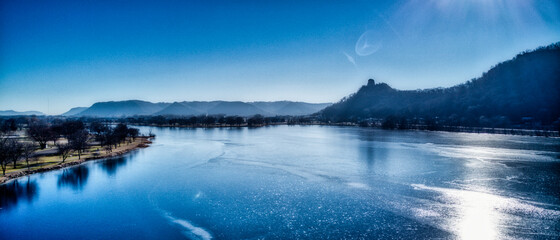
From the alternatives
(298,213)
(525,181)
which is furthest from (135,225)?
(525,181)

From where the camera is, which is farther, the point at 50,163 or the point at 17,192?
the point at 50,163

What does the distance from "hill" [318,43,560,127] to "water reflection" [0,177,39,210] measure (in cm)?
8708

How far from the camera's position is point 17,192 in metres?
18.1

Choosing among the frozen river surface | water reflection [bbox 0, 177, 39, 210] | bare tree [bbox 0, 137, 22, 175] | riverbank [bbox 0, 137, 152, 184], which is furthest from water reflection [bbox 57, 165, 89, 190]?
bare tree [bbox 0, 137, 22, 175]

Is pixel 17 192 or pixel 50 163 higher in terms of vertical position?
pixel 50 163

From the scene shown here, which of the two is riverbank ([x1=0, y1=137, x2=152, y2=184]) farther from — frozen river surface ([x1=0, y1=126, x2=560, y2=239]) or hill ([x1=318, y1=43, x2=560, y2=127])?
hill ([x1=318, y1=43, x2=560, y2=127])

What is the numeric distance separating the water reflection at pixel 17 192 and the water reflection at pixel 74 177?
5.23 feet

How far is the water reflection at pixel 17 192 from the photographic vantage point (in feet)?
53.0

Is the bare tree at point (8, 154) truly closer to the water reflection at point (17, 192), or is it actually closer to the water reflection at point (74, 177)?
the water reflection at point (17, 192)

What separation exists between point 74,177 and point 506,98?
9862cm

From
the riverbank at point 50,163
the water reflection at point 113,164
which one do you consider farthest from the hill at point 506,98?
the riverbank at point 50,163

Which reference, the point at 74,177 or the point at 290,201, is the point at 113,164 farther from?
the point at 290,201

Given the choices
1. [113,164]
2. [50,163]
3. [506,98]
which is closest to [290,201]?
[113,164]

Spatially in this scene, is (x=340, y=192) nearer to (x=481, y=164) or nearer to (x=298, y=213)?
(x=298, y=213)
